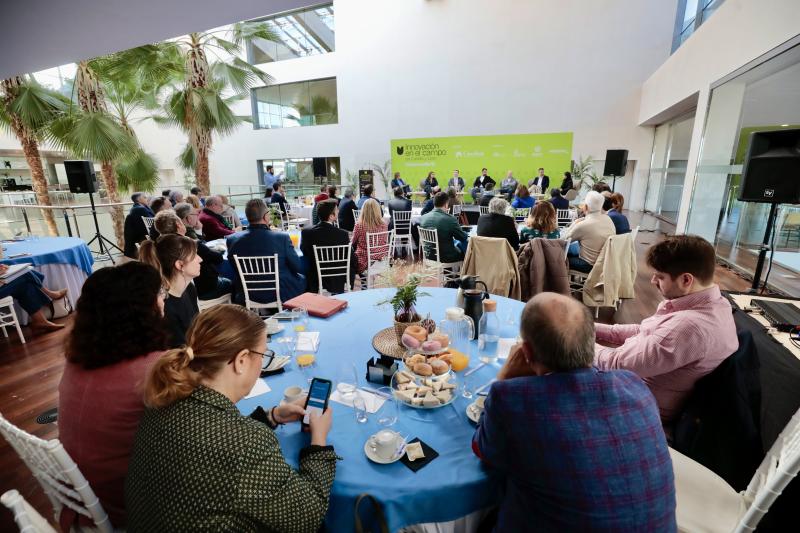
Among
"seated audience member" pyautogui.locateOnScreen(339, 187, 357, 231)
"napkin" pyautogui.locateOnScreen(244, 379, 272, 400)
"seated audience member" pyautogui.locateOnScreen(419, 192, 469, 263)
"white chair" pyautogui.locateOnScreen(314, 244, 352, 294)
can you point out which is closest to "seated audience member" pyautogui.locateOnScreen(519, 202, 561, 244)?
"seated audience member" pyautogui.locateOnScreen(419, 192, 469, 263)

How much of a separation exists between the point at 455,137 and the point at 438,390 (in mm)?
12480

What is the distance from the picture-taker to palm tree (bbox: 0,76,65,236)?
6.31m

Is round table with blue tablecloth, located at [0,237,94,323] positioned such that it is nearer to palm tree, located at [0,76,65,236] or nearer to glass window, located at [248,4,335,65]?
palm tree, located at [0,76,65,236]

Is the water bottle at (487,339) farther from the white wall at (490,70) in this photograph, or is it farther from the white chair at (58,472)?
the white wall at (490,70)

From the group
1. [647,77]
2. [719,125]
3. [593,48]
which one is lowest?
[719,125]

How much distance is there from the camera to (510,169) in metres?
12.3

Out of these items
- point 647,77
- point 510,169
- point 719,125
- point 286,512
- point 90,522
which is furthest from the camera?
point 510,169

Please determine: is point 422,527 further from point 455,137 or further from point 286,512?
point 455,137

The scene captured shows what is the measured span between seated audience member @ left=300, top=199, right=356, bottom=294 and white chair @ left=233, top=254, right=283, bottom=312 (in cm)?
44

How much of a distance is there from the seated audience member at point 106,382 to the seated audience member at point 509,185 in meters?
10.3

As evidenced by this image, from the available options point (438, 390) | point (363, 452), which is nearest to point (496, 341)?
point (438, 390)

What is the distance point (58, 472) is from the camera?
42.5 inches

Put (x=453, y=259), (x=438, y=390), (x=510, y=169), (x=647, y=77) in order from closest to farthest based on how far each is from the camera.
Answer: (x=438, y=390) < (x=453, y=259) < (x=647, y=77) < (x=510, y=169)

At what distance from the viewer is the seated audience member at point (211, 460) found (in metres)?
0.84
